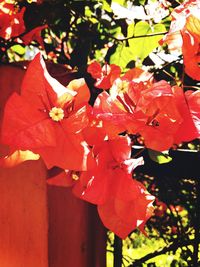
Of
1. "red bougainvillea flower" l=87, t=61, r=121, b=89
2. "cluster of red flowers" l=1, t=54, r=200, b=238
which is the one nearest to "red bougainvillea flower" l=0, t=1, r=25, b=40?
"red bougainvillea flower" l=87, t=61, r=121, b=89

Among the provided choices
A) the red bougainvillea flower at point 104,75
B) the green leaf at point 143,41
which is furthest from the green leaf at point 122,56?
the red bougainvillea flower at point 104,75

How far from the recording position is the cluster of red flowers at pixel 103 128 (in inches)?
15.8

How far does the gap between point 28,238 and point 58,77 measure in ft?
0.90

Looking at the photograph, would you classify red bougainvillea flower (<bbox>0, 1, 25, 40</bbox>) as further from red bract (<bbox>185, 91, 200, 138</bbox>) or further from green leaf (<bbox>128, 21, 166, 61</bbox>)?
red bract (<bbox>185, 91, 200, 138</bbox>)

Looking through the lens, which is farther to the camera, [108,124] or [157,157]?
[157,157]

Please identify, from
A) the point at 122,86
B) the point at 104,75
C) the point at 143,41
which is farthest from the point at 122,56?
the point at 122,86

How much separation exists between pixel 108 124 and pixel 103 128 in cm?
2

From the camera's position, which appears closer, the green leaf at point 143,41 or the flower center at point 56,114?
the flower center at point 56,114

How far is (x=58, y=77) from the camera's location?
2.28ft

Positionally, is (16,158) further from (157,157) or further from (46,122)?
(157,157)

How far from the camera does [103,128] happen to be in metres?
0.43

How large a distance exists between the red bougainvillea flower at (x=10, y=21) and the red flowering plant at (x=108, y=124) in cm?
27

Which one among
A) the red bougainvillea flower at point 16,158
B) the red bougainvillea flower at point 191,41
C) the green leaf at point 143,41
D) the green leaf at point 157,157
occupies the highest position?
the red bougainvillea flower at point 191,41

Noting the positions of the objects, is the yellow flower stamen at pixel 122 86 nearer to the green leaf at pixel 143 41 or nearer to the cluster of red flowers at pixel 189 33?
the cluster of red flowers at pixel 189 33
